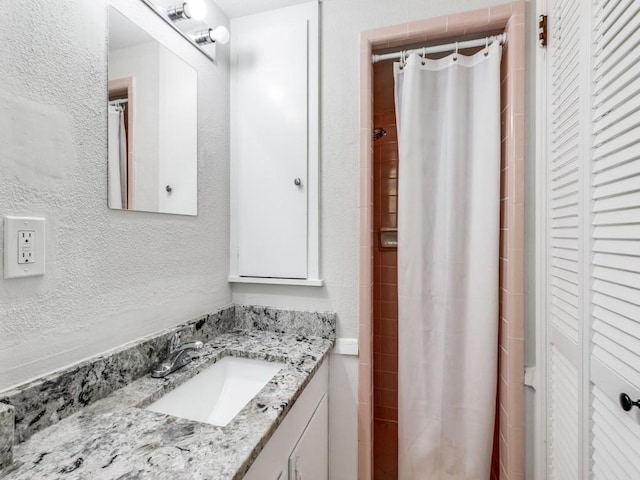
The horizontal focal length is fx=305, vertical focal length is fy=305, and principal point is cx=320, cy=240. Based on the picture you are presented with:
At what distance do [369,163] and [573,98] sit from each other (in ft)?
2.19

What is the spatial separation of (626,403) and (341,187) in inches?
41.4

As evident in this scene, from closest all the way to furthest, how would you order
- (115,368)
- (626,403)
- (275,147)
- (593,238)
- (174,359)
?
(626,403) < (593,238) < (115,368) < (174,359) < (275,147)

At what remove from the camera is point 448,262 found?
1.25m

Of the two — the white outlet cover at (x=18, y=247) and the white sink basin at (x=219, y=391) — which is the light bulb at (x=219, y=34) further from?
the white sink basin at (x=219, y=391)

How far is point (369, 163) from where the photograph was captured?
129cm

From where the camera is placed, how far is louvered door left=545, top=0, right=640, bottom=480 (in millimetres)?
628

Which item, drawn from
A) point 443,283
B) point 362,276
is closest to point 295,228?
point 362,276

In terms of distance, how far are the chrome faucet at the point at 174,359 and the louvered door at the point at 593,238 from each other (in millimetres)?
1098

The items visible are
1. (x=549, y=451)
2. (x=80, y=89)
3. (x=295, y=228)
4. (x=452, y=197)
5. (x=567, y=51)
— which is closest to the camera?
(x=80, y=89)

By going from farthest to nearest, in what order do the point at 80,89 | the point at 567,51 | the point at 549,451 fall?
the point at 549,451
the point at 567,51
the point at 80,89

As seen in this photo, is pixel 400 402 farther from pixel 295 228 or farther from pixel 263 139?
pixel 263 139

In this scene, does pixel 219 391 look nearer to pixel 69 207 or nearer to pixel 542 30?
pixel 69 207

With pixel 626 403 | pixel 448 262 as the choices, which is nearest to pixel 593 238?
pixel 626 403

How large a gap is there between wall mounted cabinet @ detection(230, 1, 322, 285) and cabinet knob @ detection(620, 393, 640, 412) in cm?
97
